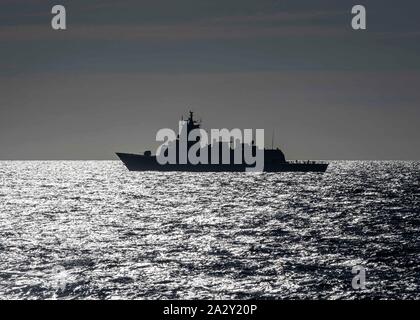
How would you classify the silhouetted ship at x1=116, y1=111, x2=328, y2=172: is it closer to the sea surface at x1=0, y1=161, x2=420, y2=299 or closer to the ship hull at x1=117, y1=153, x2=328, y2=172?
the ship hull at x1=117, y1=153, x2=328, y2=172

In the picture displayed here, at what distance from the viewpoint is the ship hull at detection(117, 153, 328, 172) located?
7328 inches

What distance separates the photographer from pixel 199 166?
19288cm

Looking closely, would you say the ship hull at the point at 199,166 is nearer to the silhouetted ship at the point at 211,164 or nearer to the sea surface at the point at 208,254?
the silhouetted ship at the point at 211,164

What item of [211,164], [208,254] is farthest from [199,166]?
[208,254]

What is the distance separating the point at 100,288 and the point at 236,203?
5291cm

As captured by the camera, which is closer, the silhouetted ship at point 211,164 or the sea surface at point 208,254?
the sea surface at point 208,254

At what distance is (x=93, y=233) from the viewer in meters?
46.5

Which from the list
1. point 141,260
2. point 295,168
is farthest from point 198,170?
point 141,260

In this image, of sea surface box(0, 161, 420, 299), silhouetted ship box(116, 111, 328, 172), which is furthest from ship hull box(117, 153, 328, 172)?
sea surface box(0, 161, 420, 299)

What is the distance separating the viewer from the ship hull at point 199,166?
186125 mm

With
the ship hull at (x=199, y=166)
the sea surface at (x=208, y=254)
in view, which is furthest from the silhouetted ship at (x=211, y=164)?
the sea surface at (x=208, y=254)

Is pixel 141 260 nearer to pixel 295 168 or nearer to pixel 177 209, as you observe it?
pixel 177 209

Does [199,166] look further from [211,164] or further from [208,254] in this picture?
[208,254]

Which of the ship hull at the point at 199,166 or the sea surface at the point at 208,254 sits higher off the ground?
the ship hull at the point at 199,166
